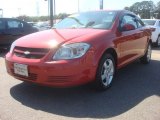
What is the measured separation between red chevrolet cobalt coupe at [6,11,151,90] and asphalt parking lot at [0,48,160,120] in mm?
299

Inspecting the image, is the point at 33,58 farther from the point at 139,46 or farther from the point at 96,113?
the point at 139,46

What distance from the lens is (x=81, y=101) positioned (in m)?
4.62

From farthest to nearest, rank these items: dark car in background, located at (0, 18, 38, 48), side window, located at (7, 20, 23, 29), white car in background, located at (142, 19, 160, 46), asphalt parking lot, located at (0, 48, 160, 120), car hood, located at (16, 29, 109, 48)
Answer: white car in background, located at (142, 19, 160, 46)
side window, located at (7, 20, 23, 29)
dark car in background, located at (0, 18, 38, 48)
car hood, located at (16, 29, 109, 48)
asphalt parking lot, located at (0, 48, 160, 120)

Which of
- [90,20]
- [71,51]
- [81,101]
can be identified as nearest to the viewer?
[71,51]

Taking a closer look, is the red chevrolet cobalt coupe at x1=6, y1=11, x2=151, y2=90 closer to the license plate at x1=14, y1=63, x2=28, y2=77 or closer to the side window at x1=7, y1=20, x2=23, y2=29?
the license plate at x1=14, y1=63, x2=28, y2=77

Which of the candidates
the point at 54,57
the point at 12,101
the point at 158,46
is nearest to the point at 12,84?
the point at 12,101

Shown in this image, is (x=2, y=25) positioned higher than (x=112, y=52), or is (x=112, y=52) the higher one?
(x=2, y=25)

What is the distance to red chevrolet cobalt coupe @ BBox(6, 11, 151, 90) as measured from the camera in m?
4.45

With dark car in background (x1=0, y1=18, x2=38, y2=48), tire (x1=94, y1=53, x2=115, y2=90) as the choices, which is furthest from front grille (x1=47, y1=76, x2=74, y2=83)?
dark car in background (x1=0, y1=18, x2=38, y2=48)

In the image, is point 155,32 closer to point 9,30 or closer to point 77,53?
point 9,30

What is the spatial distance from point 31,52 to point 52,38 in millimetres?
467

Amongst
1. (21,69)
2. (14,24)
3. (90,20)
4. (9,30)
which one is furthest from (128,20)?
(14,24)

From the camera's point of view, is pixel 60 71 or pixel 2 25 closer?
pixel 60 71

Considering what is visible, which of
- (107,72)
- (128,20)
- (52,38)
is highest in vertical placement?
(128,20)
